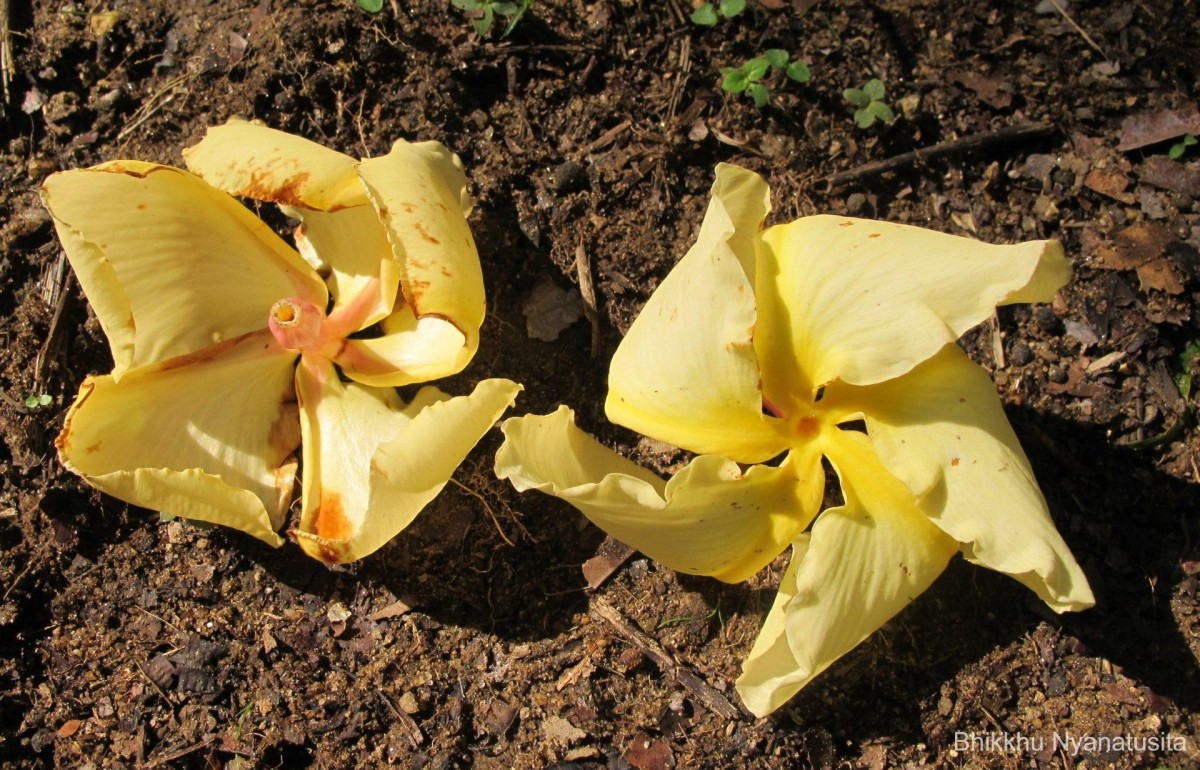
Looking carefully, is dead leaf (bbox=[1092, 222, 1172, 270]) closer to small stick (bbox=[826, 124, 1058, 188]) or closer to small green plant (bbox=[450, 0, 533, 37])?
small stick (bbox=[826, 124, 1058, 188])

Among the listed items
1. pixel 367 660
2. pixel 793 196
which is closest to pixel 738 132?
pixel 793 196

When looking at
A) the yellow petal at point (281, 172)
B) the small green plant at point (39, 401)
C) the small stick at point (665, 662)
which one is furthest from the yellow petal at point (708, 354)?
the small green plant at point (39, 401)

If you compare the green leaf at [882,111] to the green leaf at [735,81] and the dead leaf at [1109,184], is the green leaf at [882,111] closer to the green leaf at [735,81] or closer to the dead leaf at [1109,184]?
the green leaf at [735,81]

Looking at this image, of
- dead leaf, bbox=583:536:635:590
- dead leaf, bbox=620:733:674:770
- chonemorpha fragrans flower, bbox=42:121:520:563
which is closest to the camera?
chonemorpha fragrans flower, bbox=42:121:520:563

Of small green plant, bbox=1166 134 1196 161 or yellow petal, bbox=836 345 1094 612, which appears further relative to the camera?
small green plant, bbox=1166 134 1196 161

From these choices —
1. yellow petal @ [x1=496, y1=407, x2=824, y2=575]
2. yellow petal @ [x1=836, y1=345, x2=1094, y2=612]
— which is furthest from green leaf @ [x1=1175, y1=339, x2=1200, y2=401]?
yellow petal @ [x1=496, y1=407, x2=824, y2=575]

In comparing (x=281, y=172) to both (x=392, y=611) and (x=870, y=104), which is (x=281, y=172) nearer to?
(x=392, y=611)

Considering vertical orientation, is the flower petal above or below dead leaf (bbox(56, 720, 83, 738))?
above

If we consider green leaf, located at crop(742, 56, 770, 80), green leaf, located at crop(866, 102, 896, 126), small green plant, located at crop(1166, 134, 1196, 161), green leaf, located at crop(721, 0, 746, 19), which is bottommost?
small green plant, located at crop(1166, 134, 1196, 161)
